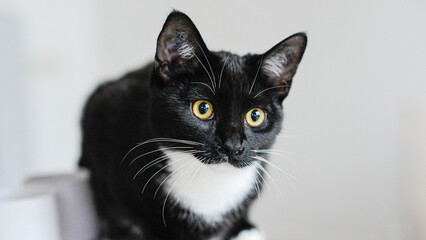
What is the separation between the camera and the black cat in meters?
0.72

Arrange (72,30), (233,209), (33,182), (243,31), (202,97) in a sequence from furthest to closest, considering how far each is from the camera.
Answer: (72,30)
(33,182)
(243,31)
(233,209)
(202,97)

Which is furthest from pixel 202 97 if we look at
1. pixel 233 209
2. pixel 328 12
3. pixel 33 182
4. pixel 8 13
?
pixel 8 13

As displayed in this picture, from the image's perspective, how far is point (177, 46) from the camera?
0.72 m

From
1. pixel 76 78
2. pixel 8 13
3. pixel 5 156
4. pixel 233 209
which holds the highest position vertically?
pixel 8 13

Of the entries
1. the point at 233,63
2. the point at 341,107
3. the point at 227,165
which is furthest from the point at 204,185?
the point at 341,107

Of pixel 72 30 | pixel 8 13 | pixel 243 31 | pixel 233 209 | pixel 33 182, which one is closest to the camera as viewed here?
pixel 233 209

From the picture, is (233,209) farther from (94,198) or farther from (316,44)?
(316,44)

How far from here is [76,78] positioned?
82.2 inches

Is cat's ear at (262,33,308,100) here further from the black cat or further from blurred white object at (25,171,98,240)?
blurred white object at (25,171,98,240)

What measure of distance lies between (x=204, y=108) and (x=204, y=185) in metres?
0.18

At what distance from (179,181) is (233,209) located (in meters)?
0.14

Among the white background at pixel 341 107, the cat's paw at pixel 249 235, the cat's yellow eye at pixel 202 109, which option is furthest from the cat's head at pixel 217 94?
the cat's paw at pixel 249 235

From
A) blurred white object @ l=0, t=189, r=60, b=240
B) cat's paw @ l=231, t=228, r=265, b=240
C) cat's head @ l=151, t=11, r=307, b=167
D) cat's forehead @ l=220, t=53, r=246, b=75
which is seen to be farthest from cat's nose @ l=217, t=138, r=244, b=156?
blurred white object @ l=0, t=189, r=60, b=240

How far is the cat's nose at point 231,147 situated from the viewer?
699 mm
